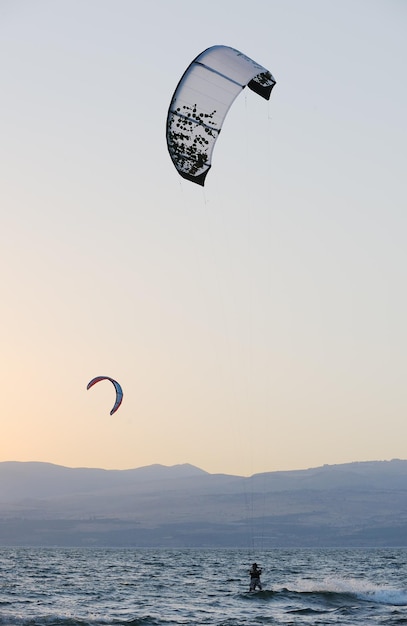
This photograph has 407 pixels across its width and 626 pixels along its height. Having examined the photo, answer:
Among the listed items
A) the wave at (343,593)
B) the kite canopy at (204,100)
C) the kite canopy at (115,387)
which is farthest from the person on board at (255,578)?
the kite canopy at (204,100)

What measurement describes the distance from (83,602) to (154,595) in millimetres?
5109

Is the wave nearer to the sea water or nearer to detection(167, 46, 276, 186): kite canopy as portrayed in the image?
the sea water

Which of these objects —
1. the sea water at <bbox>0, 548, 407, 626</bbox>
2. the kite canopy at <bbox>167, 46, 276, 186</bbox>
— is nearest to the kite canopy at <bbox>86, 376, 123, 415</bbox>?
the sea water at <bbox>0, 548, 407, 626</bbox>

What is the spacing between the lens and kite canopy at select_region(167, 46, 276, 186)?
23484 mm

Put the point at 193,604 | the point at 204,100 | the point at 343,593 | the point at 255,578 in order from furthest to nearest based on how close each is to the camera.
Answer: the point at 343,593, the point at 255,578, the point at 193,604, the point at 204,100

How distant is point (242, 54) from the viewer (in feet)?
79.0

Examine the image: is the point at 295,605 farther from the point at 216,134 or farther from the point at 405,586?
the point at 216,134

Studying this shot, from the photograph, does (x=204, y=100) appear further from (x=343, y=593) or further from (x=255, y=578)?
(x=343, y=593)

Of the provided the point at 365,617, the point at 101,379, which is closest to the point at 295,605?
the point at 365,617

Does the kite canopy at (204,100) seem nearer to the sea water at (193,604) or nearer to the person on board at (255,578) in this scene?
the sea water at (193,604)

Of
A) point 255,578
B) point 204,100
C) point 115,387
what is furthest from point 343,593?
point 204,100

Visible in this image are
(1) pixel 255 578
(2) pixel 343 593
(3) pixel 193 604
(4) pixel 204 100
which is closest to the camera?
(4) pixel 204 100

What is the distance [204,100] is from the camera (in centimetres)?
2361

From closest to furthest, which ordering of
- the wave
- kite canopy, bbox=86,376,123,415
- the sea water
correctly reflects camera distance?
the sea water → the wave → kite canopy, bbox=86,376,123,415
